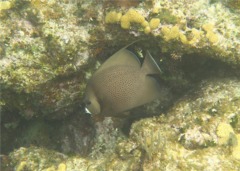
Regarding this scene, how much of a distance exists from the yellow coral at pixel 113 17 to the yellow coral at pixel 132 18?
6 centimetres

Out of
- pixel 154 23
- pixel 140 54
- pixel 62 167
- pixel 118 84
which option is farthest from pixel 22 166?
pixel 154 23

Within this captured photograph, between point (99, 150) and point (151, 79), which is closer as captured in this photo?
point (151, 79)

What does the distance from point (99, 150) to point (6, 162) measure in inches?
49.2

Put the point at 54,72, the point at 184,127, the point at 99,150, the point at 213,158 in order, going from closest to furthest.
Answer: the point at 213,158
the point at 184,127
the point at 54,72
the point at 99,150

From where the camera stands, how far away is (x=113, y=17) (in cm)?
331

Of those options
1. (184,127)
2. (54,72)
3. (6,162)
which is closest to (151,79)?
(184,127)

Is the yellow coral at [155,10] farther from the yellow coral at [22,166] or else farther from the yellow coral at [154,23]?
the yellow coral at [22,166]

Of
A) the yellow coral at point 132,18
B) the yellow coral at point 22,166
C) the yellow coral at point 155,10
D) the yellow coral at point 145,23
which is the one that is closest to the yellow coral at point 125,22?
the yellow coral at point 132,18

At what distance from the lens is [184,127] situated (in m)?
3.21

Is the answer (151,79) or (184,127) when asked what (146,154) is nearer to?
(184,127)

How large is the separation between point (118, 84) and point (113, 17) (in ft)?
2.74

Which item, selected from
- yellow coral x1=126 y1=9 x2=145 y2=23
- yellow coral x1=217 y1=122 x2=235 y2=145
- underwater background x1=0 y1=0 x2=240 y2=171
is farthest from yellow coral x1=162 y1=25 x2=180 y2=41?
yellow coral x1=217 y1=122 x2=235 y2=145

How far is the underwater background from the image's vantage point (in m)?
3.05

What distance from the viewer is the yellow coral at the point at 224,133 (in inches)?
118
